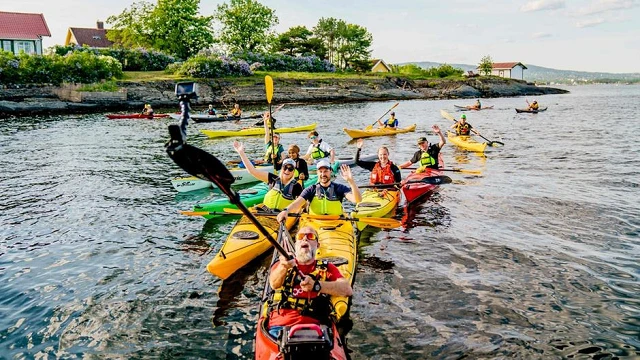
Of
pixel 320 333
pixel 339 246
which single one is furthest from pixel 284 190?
pixel 320 333

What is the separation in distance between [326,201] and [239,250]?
1911 millimetres

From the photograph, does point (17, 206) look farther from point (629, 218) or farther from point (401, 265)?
point (629, 218)

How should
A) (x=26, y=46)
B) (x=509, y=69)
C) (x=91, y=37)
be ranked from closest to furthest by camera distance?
(x=26, y=46) < (x=91, y=37) < (x=509, y=69)

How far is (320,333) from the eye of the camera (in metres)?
4.61

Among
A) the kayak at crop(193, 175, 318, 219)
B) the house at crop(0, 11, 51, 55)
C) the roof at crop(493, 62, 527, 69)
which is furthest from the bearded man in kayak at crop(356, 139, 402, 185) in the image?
the roof at crop(493, 62, 527, 69)

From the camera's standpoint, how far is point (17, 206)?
505 inches

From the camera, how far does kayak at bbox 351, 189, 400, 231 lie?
1059 centimetres

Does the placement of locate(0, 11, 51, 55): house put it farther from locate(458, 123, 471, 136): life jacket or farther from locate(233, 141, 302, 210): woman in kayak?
locate(233, 141, 302, 210): woman in kayak

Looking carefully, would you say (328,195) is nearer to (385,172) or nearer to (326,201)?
(326,201)

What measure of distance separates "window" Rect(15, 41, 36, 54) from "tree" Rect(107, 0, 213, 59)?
10867mm

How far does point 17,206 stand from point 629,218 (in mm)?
15530

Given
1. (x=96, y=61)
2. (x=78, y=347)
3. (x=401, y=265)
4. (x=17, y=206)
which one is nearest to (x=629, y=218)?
(x=401, y=265)

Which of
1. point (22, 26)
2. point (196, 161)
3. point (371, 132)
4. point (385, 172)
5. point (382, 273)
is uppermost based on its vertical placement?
point (22, 26)

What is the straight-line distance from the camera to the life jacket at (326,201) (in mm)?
9148
